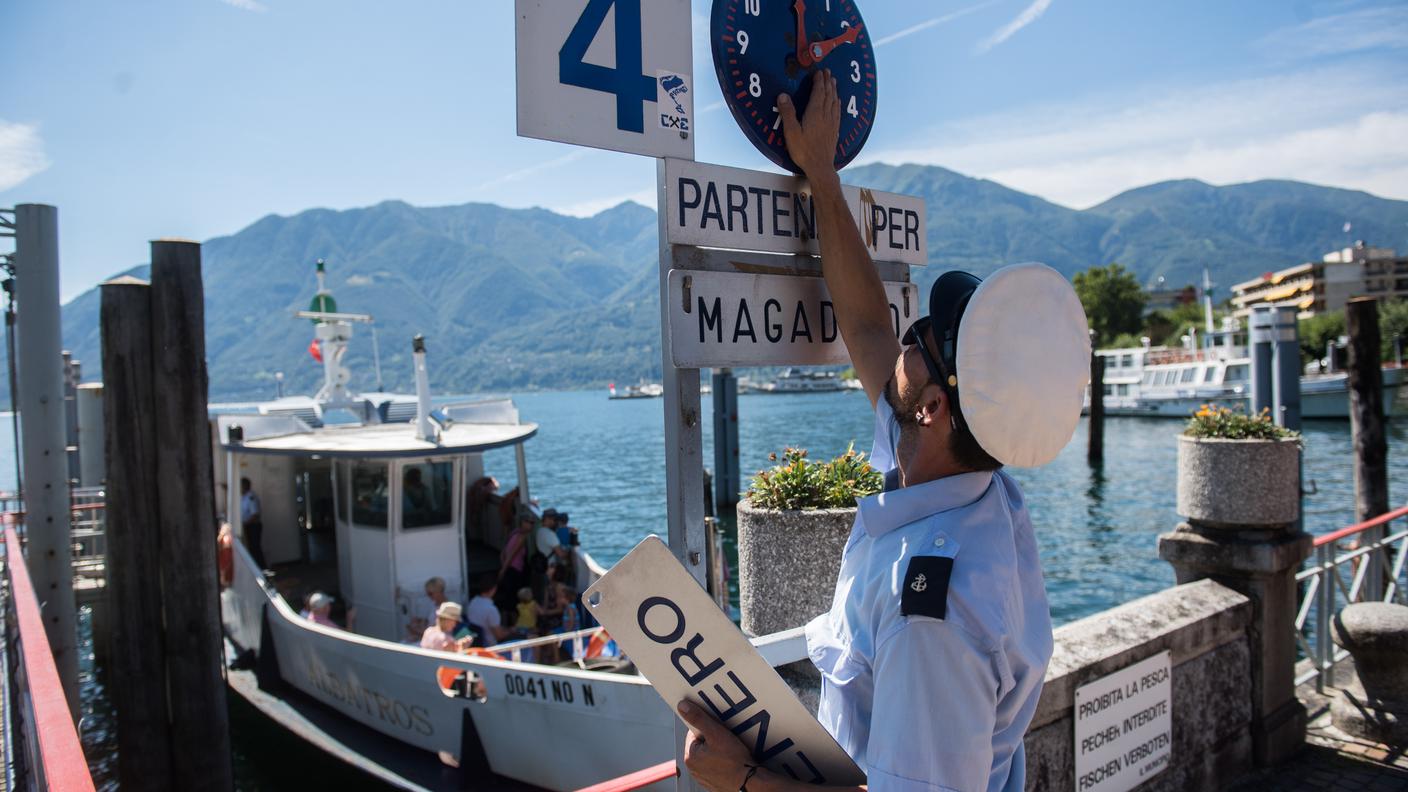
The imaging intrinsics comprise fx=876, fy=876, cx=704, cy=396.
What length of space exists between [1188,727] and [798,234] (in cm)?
351

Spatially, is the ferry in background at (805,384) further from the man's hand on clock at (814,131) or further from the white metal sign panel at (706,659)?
the white metal sign panel at (706,659)

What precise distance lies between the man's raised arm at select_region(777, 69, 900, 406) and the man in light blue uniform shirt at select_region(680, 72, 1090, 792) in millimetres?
545

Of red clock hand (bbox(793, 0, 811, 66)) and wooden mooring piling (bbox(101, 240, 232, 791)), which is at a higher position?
red clock hand (bbox(793, 0, 811, 66))

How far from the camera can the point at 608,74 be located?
2.10 metres

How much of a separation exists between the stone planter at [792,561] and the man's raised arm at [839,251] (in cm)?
73

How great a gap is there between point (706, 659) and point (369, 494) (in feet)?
32.8

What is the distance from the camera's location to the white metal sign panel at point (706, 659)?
156cm

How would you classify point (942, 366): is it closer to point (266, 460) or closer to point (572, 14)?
point (572, 14)

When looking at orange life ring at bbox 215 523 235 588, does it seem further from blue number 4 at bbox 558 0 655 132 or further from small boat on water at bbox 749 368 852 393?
small boat on water at bbox 749 368 852 393

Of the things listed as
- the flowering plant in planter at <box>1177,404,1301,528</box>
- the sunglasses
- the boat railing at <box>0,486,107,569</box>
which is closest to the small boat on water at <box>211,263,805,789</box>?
the boat railing at <box>0,486,107,569</box>

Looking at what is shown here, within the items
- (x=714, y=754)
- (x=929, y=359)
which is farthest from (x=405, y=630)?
(x=929, y=359)

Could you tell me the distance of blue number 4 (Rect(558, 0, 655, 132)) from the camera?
2039 millimetres

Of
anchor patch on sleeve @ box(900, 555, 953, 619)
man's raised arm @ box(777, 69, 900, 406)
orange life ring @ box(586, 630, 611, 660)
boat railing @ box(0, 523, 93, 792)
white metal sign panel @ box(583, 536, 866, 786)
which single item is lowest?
orange life ring @ box(586, 630, 611, 660)

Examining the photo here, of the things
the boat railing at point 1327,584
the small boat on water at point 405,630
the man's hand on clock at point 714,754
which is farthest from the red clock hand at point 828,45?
the boat railing at point 1327,584
